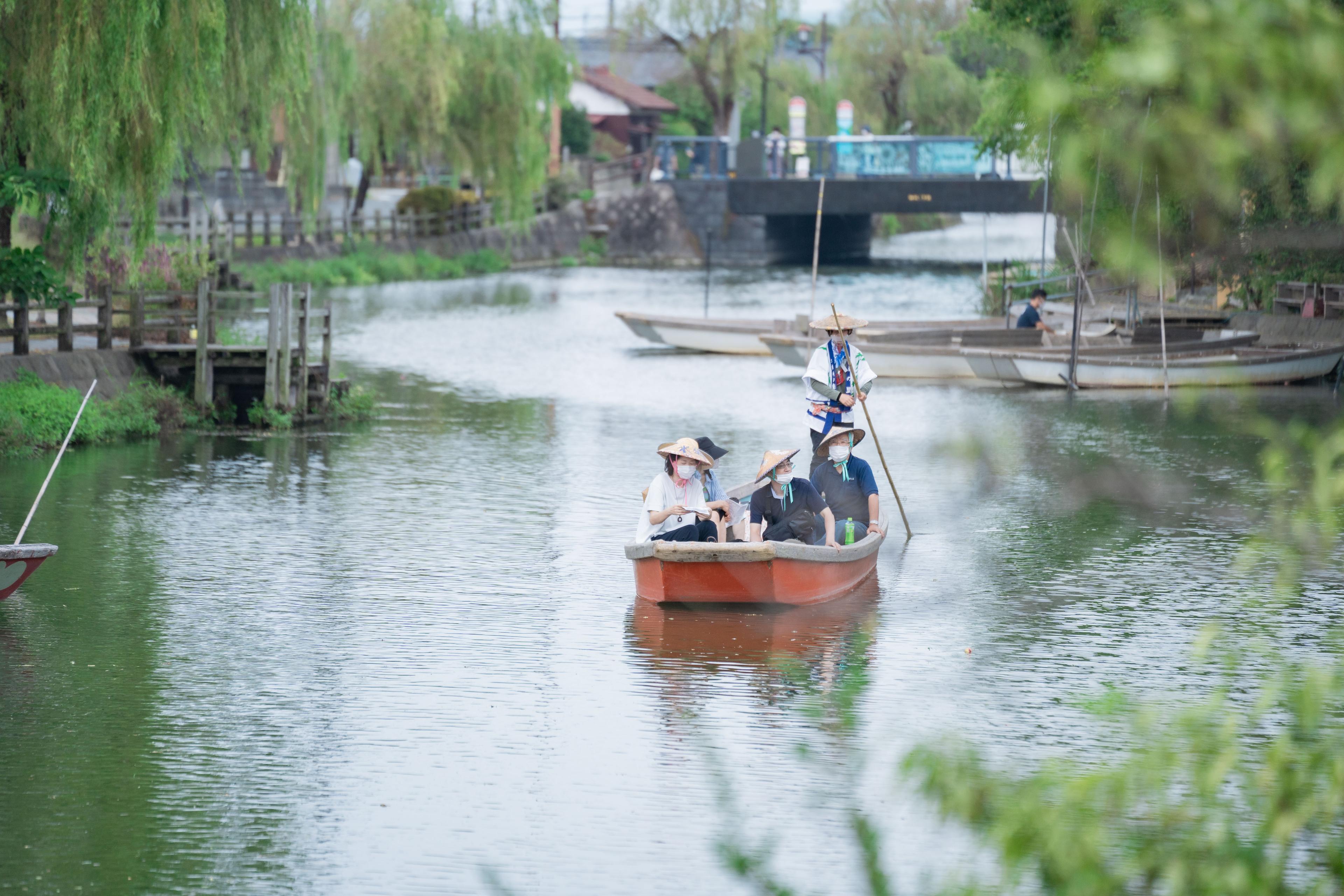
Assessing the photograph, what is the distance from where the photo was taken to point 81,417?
18516mm

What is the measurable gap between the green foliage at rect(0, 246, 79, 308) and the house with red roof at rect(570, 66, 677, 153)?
67.2 metres

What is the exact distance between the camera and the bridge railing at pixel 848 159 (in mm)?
59219

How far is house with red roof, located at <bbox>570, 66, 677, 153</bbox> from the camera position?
281 feet

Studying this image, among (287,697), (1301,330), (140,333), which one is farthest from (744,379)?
(287,697)

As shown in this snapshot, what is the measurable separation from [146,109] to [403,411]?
6.62 m

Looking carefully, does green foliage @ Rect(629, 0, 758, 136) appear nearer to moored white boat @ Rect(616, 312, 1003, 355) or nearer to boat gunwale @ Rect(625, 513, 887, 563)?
moored white boat @ Rect(616, 312, 1003, 355)

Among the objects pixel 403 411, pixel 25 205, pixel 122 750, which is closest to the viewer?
pixel 122 750

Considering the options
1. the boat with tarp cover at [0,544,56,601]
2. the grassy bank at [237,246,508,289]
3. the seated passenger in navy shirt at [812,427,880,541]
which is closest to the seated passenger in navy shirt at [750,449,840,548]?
the seated passenger in navy shirt at [812,427,880,541]

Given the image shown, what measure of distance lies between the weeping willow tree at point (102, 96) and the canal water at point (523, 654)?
2.87 metres

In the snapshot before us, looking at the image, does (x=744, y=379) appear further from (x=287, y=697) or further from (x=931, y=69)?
(x=931, y=69)

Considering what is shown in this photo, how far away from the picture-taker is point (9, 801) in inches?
320

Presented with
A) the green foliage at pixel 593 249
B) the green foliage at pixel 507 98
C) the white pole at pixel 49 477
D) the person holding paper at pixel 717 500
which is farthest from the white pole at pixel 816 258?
the green foliage at pixel 593 249

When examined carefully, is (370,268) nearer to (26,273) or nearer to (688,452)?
(26,273)

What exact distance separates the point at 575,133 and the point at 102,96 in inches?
2396
